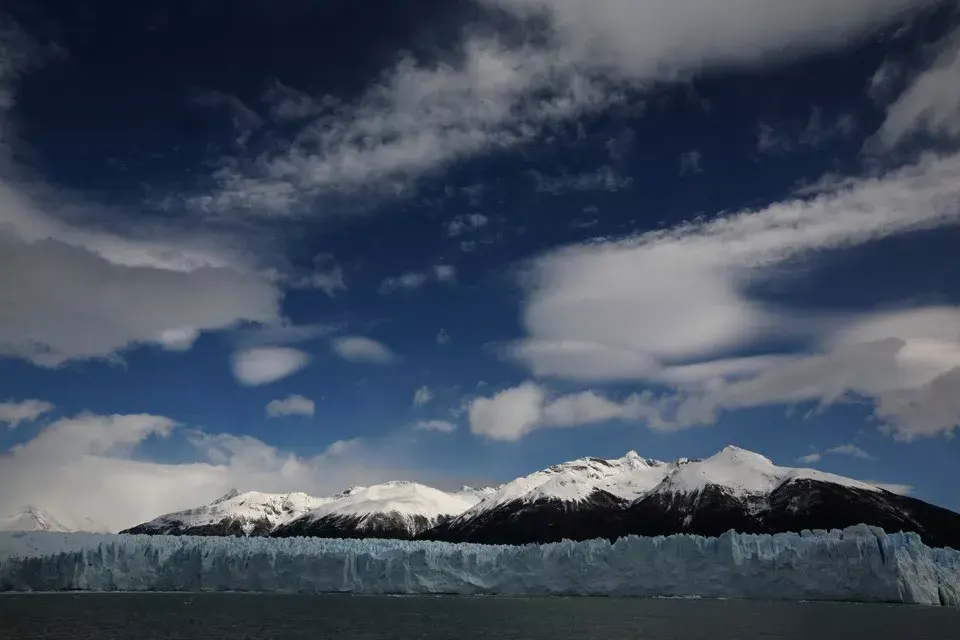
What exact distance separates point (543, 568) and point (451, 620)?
101ft

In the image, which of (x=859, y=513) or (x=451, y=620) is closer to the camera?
(x=451, y=620)

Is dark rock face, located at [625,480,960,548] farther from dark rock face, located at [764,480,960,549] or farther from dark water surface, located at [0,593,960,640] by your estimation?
dark water surface, located at [0,593,960,640]

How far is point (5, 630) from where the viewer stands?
157ft

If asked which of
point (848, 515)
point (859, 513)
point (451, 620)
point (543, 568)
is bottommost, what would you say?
point (451, 620)

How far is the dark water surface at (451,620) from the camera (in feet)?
→ 164

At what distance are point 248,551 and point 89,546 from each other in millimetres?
18756

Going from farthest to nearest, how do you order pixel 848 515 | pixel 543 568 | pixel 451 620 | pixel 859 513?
pixel 848 515, pixel 859 513, pixel 543 568, pixel 451 620

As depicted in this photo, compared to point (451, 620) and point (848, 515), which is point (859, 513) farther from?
point (451, 620)

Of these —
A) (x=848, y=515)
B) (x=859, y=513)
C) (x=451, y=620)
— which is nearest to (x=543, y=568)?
(x=451, y=620)

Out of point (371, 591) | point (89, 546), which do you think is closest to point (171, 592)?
point (89, 546)

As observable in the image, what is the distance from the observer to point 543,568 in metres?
91.7

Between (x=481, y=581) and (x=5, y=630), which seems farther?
(x=481, y=581)

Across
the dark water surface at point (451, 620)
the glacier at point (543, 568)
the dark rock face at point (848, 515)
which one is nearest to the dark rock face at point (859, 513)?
the dark rock face at point (848, 515)

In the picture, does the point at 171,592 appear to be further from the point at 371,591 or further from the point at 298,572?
the point at 371,591
